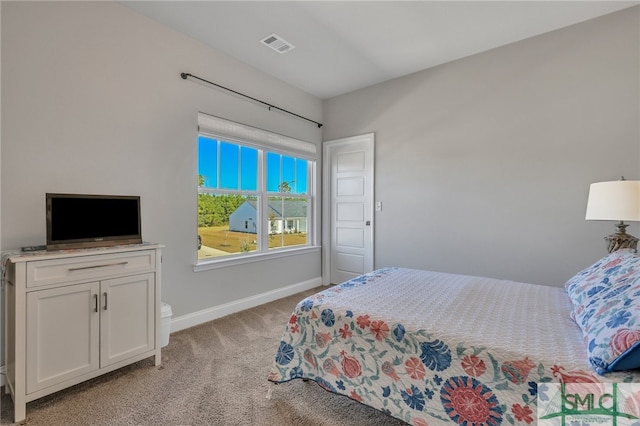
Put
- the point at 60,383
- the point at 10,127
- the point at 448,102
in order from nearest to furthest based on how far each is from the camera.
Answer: the point at 60,383
the point at 10,127
the point at 448,102

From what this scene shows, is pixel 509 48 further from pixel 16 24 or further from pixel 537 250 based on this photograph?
pixel 16 24

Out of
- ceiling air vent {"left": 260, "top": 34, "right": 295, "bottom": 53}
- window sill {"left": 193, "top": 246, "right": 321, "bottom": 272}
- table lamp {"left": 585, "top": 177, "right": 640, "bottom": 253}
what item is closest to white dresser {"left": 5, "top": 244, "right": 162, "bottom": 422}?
window sill {"left": 193, "top": 246, "right": 321, "bottom": 272}

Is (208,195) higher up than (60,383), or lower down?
higher up

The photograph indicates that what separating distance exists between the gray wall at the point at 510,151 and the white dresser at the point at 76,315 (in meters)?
2.67

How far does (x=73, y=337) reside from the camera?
1767 mm

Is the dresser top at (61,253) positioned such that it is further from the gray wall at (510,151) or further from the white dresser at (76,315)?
the gray wall at (510,151)

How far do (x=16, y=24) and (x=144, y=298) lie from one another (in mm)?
1962

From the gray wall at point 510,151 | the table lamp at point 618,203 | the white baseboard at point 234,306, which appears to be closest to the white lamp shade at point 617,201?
the table lamp at point 618,203

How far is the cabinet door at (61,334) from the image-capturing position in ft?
5.34

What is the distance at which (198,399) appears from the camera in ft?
5.78

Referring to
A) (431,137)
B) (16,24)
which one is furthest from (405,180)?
(16,24)

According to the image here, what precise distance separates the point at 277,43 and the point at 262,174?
4.52 ft

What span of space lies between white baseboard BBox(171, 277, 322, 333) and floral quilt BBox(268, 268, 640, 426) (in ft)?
4.69

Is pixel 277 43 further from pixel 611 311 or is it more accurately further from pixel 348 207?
pixel 611 311
